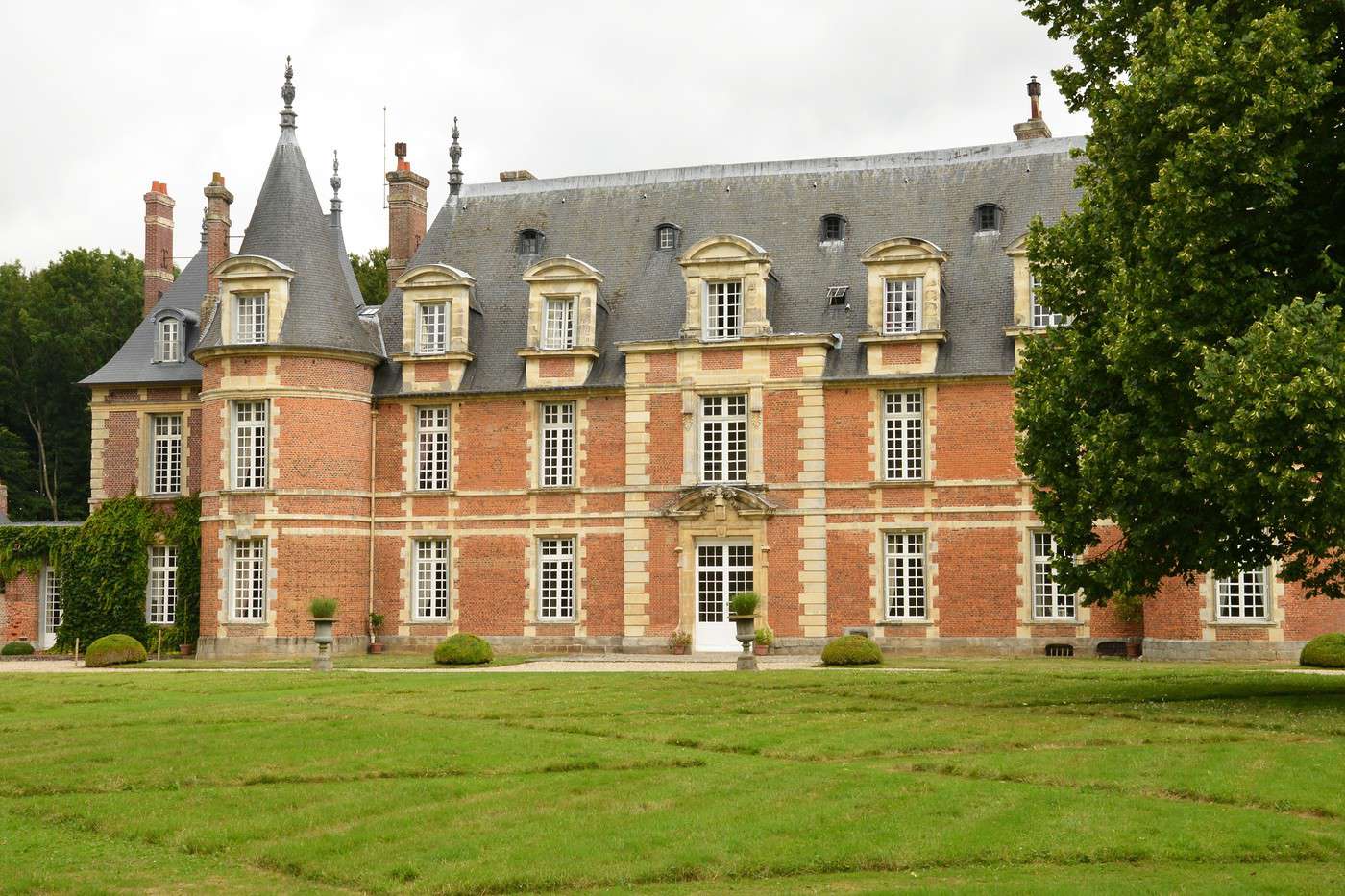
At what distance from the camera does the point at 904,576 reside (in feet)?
104

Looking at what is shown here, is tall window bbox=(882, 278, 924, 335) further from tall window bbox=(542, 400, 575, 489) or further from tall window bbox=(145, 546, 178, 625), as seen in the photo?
tall window bbox=(145, 546, 178, 625)

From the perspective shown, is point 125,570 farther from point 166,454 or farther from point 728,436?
point 728,436

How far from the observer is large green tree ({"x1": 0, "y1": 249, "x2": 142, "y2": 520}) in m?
54.1

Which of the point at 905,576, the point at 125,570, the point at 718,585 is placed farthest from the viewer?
the point at 125,570

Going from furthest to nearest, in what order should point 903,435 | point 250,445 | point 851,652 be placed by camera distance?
point 250,445 < point 903,435 < point 851,652

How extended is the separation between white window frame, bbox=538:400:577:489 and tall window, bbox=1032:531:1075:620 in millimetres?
9808

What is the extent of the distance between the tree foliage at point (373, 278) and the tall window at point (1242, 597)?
30952 millimetres

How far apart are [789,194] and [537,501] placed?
29.4ft

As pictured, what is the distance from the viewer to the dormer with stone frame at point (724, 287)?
3234 cm

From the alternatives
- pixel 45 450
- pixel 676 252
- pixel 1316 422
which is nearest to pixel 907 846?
pixel 1316 422

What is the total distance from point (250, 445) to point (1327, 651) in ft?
70.9

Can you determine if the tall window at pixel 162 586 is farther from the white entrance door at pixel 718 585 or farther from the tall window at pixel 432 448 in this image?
the white entrance door at pixel 718 585

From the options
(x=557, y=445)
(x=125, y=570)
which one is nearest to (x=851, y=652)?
(x=557, y=445)

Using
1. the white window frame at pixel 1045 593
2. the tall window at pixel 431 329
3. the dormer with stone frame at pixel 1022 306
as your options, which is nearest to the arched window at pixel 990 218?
the dormer with stone frame at pixel 1022 306
